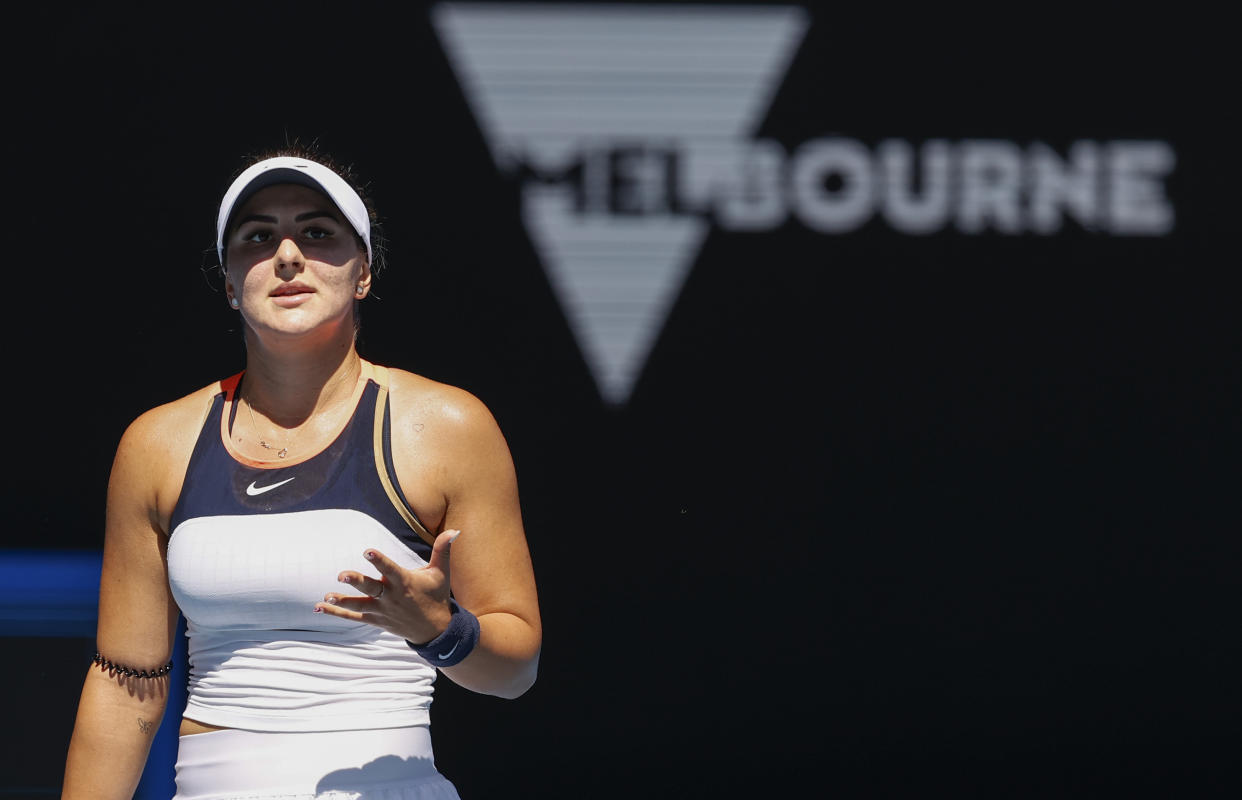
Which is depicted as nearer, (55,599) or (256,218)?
(256,218)

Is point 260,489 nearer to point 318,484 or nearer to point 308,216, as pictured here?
point 318,484

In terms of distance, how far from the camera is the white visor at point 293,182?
1969mm

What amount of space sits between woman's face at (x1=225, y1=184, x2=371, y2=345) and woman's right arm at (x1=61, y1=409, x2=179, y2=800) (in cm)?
23

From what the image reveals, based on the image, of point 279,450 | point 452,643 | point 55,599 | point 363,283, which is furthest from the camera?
point 55,599

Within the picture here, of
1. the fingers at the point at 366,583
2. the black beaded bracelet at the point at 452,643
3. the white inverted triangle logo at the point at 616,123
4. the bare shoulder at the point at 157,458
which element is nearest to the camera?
the fingers at the point at 366,583

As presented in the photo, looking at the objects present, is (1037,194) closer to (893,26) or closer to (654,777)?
(893,26)

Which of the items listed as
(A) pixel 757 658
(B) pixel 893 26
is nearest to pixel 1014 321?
(B) pixel 893 26

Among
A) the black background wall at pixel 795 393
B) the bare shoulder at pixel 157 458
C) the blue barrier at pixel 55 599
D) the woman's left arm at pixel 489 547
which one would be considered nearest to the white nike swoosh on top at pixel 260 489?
the bare shoulder at pixel 157 458

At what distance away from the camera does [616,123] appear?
3.52 m

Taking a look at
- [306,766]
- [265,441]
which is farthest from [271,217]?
[306,766]

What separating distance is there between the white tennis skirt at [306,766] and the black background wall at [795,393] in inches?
65.3

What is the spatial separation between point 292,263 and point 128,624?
55 cm

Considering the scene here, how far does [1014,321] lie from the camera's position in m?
3.56

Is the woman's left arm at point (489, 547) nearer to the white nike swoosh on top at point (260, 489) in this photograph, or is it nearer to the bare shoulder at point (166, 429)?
the white nike swoosh on top at point (260, 489)
